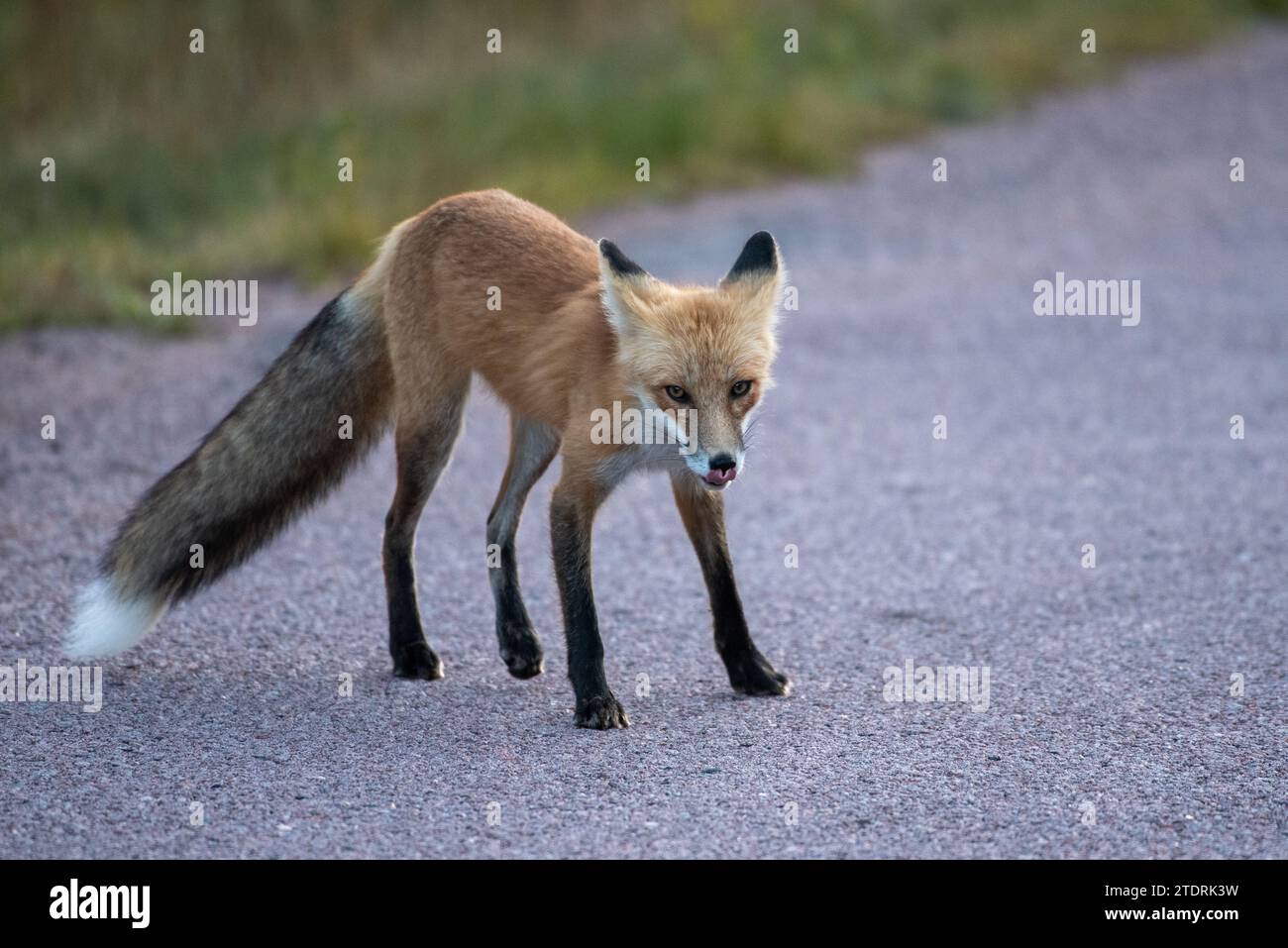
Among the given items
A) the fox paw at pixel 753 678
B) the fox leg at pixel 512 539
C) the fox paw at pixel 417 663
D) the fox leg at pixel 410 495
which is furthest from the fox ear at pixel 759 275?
the fox paw at pixel 417 663

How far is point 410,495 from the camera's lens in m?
5.60

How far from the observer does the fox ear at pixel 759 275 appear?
16.6ft

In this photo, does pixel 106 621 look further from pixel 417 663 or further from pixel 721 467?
pixel 721 467

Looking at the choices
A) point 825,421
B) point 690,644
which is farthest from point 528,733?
point 825,421

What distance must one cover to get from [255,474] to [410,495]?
588 millimetres

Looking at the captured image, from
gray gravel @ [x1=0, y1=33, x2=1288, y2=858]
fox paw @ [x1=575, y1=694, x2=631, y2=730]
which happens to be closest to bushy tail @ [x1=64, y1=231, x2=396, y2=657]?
gray gravel @ [x1=0, y1=33, x2=1288, y2=858]

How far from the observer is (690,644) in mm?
5961

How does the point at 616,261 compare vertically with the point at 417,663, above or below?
above

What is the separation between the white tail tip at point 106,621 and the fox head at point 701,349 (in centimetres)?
190

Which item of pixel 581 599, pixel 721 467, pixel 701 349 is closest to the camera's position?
pixel 721 467

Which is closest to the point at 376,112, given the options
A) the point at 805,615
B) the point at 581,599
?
the point at 805,615

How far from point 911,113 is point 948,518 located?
966cm

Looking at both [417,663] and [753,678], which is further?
[417,663]

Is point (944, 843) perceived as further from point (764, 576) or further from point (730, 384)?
point (764, 576)
